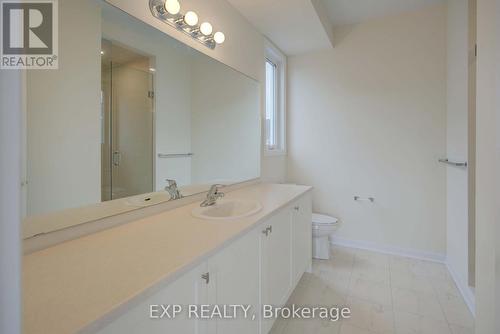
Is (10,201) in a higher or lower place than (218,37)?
A: lower

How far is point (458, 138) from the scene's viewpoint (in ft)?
6.57

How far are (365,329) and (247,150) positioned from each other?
1.61 m

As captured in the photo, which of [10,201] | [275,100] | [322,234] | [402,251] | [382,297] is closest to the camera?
[10,201]

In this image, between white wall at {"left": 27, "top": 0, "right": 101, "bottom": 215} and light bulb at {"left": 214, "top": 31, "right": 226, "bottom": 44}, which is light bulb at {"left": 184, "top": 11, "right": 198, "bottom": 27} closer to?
light bulb at {"left": 214, "top": 31, "right": 226, "bottom": 44}

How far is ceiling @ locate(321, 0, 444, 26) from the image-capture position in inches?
95.0

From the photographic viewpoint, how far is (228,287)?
1.00 meters

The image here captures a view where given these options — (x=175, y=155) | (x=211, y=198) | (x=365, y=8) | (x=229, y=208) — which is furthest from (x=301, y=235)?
(x=365, y=8)

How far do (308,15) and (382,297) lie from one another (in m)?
2.42

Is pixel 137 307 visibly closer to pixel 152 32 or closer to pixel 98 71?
pixel 98 71

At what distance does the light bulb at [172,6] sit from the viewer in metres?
1.33

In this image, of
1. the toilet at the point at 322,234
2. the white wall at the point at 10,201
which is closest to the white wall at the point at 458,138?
the toilet at the point at 322,234

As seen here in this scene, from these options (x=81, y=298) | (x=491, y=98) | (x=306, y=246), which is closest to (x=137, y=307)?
(x=81, y=298)

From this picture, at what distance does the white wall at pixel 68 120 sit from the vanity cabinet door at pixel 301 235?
130 cm

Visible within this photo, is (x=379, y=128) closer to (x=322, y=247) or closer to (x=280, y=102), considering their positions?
(x=280, y=102)
